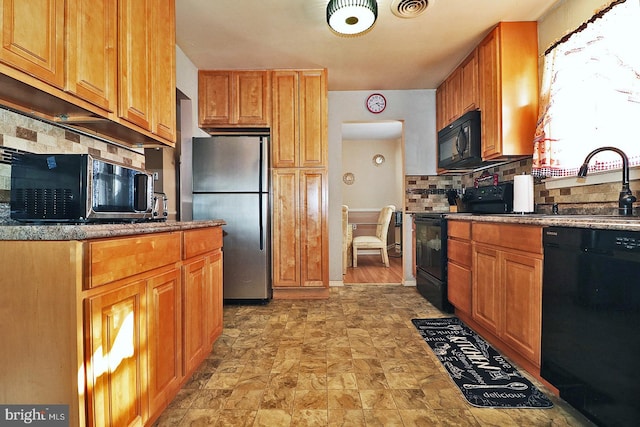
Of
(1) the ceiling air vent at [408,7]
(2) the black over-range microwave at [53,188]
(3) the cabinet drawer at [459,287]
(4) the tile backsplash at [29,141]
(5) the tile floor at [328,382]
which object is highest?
(1) the ceiling air vent at [408,7]

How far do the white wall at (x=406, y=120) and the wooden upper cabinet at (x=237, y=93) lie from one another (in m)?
0.96

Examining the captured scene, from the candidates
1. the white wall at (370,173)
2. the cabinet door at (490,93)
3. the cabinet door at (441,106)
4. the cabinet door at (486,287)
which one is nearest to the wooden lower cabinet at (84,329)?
the cabinet door at (486,287)

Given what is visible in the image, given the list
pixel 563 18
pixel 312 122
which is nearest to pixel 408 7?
pixel 563 18

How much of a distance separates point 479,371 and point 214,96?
3382 mm

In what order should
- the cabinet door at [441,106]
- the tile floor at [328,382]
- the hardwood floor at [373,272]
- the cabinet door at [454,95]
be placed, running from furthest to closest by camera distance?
the hardwood floor at [373,272] < the cabinet door at [441,106] < the cabinet door at [454,95] < the tile floor at [328,382]

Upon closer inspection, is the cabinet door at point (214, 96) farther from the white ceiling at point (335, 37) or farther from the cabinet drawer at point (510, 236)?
the cabinet drawer at point (510, 236)

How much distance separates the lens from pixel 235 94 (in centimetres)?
342

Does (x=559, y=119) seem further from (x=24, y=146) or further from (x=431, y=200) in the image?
(x=24, y=146)

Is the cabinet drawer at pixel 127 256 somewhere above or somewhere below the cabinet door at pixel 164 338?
above

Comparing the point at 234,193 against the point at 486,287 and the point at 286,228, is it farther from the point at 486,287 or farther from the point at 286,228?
the point at 486,287

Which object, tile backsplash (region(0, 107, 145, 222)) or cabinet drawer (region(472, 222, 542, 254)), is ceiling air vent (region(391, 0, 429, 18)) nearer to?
cabinet drawer (region(472, 222, 542, 254))

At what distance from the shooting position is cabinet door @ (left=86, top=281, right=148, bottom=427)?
0.97m

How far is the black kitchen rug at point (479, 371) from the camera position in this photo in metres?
1.56

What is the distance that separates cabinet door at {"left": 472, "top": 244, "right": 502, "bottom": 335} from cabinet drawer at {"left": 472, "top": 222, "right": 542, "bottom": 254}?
74 millimetres
